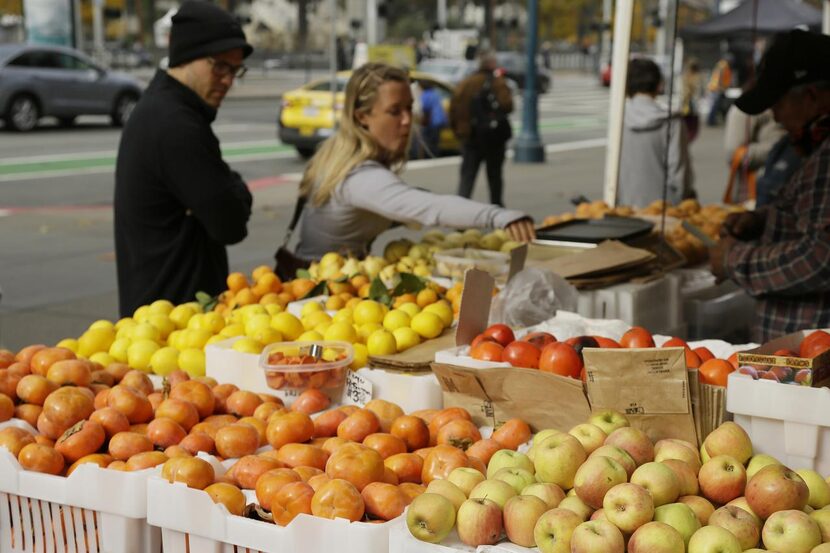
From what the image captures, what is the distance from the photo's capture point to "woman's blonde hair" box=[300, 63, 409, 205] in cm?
471

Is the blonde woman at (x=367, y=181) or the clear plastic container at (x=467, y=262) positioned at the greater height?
the blonde woman at (x=367, y=181)

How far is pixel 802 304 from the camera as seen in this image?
4285 mm

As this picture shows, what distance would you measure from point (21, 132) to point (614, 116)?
18.0 meters

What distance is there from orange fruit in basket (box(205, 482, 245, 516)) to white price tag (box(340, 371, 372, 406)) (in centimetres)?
78

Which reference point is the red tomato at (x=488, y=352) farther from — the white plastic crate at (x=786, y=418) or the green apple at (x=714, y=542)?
the green apple at (x=714, y=542)

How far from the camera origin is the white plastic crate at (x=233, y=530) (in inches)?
88.7

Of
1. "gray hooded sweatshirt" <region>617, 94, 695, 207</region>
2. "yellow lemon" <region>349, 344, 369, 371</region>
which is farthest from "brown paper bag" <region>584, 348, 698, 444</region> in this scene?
"gray hooded sweatshirt" <region>617, 94, 695, 207</region>

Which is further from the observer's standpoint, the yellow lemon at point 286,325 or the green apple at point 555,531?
the yellow lemon at point 286,325

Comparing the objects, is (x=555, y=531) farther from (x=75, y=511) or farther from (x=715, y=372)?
(x=75, y=511)

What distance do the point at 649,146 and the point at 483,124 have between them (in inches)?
196

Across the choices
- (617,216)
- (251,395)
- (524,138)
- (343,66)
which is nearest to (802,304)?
(617,216)

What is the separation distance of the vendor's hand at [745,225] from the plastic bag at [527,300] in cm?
136

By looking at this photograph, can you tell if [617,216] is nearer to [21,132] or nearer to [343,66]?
[21,132]

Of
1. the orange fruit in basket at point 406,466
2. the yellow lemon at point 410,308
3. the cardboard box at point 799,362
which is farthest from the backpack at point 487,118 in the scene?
the orange fruit in basket at point 406,466
